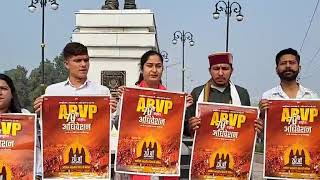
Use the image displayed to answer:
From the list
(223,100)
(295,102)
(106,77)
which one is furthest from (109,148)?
(106,77)

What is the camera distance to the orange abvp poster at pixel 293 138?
5.05 m

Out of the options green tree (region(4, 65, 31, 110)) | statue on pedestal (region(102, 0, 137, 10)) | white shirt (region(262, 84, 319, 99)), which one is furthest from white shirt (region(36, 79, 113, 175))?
green tree (region(4, 65, 31, 110))

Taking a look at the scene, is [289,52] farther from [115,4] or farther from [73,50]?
[115,4]

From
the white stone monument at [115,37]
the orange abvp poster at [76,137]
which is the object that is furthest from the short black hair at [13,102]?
the white stone monument at [115,37]

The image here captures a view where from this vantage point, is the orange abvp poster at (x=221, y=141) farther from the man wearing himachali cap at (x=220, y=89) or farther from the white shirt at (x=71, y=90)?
the white shirt at (x=71, y=90)

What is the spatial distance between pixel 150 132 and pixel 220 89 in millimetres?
852

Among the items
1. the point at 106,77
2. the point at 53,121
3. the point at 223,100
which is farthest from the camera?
the point at 106,77

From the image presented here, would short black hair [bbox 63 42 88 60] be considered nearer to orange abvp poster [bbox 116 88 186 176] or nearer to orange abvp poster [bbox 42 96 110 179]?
orange abvp poster [bbox 42 96 110 179]

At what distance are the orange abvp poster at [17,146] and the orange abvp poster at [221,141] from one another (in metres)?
1.45

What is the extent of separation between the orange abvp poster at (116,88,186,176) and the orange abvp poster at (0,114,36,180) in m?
0.77

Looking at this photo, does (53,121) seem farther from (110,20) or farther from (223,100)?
(110,20)

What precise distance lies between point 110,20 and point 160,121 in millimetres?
11419

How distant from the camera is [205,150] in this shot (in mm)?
5012

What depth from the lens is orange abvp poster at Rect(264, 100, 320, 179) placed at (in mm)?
5047
